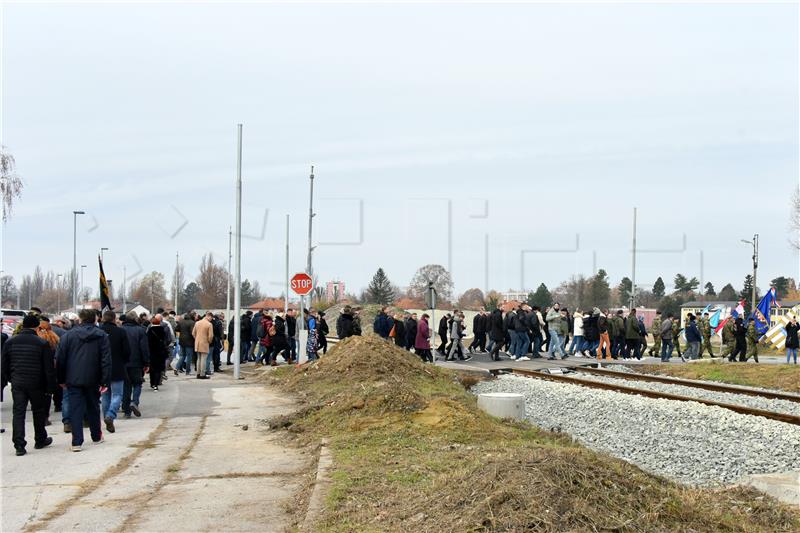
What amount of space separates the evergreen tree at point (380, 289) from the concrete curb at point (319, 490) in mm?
101998

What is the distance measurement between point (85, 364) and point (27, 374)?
2.39 ft

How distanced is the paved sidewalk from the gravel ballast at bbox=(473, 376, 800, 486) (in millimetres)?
4404

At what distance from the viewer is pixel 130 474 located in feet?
32.1

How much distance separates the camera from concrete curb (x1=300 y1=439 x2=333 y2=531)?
22.9ft

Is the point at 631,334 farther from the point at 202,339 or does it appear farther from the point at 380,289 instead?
the point at 380,289

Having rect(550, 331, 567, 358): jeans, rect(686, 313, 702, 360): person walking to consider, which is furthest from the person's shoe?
rect(686, 313, 702, 360): person walking

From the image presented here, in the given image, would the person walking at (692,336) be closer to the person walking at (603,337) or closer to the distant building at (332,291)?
the person walking at (603,337)

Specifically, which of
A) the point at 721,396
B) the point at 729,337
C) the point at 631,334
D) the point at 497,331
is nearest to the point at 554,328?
the point at 497,331

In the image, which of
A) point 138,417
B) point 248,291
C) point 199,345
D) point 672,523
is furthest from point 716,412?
point 248,291

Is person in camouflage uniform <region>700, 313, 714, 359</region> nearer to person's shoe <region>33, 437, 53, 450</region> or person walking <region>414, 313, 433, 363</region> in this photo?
person walking <region>414, 313, 433, 363</region>

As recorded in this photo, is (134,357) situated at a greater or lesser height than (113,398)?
greater

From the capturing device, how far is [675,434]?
42.0 ft

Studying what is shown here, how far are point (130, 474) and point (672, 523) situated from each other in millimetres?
6032

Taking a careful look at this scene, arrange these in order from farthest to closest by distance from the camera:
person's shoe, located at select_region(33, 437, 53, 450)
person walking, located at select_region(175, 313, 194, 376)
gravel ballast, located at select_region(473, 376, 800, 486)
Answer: person walking, located at select_region(175, 313, 194, 376), person's shoe, located at select_region(33, 437, 53, 450), gravel ballast, located at select_region(473, 376, 800, 486)
